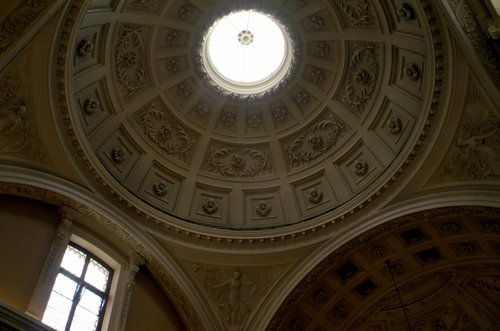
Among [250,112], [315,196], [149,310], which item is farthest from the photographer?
[250,112]

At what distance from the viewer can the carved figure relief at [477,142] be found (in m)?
12.9

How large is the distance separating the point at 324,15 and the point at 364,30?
4.54 ft

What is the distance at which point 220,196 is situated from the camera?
17672mm

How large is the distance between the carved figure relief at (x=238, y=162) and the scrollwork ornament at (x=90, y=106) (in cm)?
420

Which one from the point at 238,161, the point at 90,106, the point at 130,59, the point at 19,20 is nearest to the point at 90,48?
the point at 90,106

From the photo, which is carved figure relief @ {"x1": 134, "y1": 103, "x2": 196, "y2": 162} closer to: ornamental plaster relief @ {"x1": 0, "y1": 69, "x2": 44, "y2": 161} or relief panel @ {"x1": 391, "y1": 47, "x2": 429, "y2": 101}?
ornamental plaster relief @ {"x1": 0, "y1": 69, "x2": 44, "y2": 161}

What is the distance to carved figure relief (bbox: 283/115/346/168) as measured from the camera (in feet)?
57.2

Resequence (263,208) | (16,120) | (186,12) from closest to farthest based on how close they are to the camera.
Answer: (16,120) < (186,12) < (263,208)

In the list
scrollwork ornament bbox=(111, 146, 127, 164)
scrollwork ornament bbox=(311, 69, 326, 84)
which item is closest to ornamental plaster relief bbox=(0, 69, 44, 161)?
scrollwork ornament bbox=(111, 146, 127, 164)

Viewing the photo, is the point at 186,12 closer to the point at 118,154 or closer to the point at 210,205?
the point at 118,154

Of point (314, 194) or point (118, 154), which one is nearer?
point (118, 154)

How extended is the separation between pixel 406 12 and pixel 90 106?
8.70 metres

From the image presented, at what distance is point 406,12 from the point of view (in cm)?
1376

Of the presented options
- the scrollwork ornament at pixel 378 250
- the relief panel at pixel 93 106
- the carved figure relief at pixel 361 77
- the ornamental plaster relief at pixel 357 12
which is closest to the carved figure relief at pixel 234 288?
the scrollwork ornament at pixel 378 250
